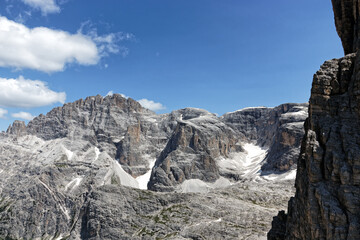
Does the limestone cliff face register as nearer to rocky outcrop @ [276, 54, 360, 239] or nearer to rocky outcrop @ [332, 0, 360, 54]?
rocky outcrop @ [276, 54, 360, 239]

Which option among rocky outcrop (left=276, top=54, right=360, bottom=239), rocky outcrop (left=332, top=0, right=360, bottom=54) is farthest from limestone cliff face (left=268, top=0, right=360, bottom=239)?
rocky outcrop (left=332, top=0, right=360, bottom=54)

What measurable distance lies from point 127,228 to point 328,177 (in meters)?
107

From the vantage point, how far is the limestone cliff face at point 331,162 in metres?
26.1

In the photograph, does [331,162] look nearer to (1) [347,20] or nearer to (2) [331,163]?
(2) [331,163]


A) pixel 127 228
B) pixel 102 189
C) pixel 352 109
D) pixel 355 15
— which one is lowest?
pixel 127 228

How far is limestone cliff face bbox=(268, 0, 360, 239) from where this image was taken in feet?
85.6

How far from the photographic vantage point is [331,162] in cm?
2861

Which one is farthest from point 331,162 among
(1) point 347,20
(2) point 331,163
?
(1) point 347,20

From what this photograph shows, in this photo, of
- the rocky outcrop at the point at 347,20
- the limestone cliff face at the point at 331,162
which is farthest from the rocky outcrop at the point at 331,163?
the rocky outcrop at the point at 347,20

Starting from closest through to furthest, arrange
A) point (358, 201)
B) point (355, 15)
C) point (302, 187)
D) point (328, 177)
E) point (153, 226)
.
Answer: point (358, 201) → point (328, 177) → point (302, 187) → point (355, 15) → point (153, 226)

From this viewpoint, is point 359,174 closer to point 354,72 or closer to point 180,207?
point 354,72

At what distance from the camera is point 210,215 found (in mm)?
119125

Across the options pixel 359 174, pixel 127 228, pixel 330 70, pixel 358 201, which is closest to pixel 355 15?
pixel 330 70

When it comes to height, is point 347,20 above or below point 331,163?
above
